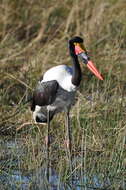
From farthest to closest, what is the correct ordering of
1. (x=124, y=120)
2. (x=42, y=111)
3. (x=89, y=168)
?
(x=42, y=111) < (x=124, y=120) < (x=89, y=168)

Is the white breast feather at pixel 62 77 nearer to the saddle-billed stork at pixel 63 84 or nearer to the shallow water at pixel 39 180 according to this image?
the saddle-billed stork at pixel 63 84

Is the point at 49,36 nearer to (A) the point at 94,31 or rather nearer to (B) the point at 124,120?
(A) the point at 94,31

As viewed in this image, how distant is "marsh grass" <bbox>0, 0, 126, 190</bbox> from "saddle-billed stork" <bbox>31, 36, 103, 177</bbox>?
0.53 feet

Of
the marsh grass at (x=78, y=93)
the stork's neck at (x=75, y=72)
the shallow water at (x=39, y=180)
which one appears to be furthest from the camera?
the stork's neck at (x=75, y=72)

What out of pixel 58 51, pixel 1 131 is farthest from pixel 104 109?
pixel 58 51

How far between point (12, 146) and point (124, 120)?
0.98m

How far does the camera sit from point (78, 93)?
7.22 m

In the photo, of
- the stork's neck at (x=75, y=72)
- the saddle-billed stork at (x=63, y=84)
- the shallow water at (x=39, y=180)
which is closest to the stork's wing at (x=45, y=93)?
the saddle-billed stork at (x=63, y=84)

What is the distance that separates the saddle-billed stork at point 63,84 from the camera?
20.5ft

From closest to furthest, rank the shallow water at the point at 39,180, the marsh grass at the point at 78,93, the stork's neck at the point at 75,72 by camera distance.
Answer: the shallow water at the point at 39,180, the marsh grass at the point at 78,93, the stork's neck at the point at 75,72

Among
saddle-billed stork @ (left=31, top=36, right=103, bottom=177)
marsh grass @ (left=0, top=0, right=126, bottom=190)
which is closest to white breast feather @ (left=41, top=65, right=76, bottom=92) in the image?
saddle-billed stork @ (left=31, top=36, right=103, bottom=177)

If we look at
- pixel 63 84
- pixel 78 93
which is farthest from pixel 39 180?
pixel 78 93

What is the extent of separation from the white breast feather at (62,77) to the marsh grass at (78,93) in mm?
212

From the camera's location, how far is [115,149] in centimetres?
543
